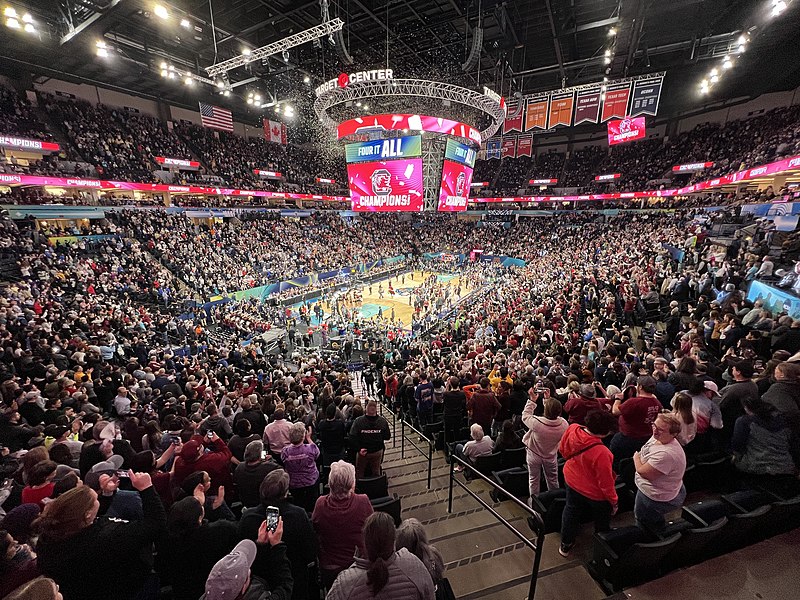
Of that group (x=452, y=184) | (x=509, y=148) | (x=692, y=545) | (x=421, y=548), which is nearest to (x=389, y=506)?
(x=421, y=548)

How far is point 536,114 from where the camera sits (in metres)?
19.5

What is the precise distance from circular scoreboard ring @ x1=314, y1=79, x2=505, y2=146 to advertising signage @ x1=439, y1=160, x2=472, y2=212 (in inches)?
64.2

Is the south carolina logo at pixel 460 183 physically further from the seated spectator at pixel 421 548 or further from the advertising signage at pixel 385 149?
the seated spectator at pixel 421 548

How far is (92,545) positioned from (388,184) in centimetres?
1838

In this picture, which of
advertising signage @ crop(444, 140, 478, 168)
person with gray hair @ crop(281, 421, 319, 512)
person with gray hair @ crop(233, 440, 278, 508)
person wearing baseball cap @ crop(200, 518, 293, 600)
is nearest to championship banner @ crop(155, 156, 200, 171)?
advertising signage @ crop(444, 140, 478, 168)

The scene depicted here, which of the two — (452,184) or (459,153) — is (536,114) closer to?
(459,153)

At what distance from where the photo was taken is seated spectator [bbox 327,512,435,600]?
5.91 feet

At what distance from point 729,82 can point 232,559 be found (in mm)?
35518

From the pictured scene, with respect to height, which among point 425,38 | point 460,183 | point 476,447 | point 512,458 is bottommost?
point 512,458

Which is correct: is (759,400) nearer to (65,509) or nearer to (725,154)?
(65,509)

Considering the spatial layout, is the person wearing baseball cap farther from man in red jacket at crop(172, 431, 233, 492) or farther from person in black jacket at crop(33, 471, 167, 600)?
man in red jacket at crop(172, 431, 233, 492)

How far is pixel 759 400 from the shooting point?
11.1 ft

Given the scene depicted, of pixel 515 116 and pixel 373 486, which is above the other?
pixel 515 116

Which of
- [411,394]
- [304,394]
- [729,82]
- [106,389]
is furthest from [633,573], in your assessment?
[729,82]
